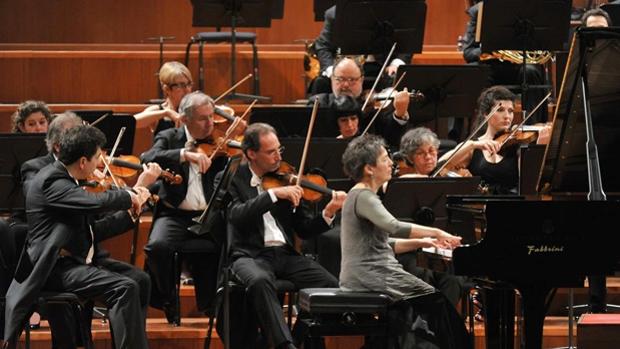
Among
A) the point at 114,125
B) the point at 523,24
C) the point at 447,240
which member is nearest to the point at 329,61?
the point at 523,24

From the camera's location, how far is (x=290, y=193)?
16.9ft

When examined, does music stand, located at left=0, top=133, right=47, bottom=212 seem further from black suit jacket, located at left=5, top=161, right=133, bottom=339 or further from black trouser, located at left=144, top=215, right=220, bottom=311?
black trouser, located at left=144, top=215, right=220, bottom=311

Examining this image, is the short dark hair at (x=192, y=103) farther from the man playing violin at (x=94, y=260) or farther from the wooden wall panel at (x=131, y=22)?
the wooden wall panel at (x=131, y=22)

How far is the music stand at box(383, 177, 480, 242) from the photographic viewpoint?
5.05 metres

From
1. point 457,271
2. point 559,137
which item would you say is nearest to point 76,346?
point 457,271

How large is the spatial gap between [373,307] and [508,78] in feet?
9.36

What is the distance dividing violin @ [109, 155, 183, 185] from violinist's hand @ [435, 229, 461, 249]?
4.85ft

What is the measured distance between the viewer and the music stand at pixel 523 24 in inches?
261

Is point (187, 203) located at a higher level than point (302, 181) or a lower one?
lower

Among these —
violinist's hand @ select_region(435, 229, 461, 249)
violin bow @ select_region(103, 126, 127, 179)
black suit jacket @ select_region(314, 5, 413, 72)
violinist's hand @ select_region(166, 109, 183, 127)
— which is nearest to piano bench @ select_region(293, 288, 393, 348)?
violinist's hand @ select_region(435, 229, 461, 249)

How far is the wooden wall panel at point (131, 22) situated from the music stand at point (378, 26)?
224cm

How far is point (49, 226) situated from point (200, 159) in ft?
3.00

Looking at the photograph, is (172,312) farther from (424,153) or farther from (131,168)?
(424,153)

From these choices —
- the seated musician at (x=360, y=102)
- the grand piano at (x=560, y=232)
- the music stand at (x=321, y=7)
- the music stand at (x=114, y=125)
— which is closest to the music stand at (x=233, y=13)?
the music stand at (x=321, y=7)
